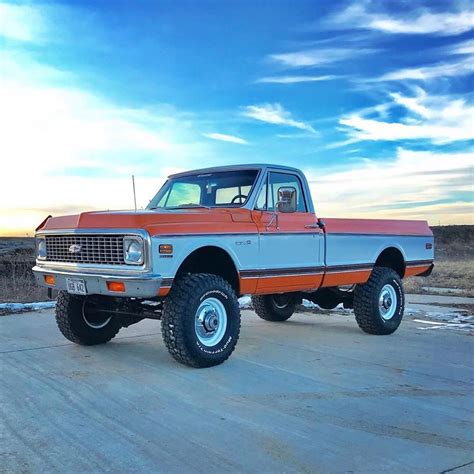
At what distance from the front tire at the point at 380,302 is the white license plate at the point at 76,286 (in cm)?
407

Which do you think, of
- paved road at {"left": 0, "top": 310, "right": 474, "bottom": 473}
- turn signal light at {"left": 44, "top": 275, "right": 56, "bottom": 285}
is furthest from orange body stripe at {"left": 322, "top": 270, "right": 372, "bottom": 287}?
turn signal light at {"left": 44, "top": 275, "right": 56, "bottom": 285}

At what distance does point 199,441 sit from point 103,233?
8.90 ft

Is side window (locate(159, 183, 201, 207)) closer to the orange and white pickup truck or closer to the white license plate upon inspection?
the orange and white pickup truck

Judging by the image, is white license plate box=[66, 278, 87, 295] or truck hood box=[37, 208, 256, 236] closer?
truck hood box=[37, 208, 256, 236]

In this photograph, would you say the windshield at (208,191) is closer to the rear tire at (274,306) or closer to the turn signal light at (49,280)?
the turn signal light at (49,280)

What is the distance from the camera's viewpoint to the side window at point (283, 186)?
7.14 meters

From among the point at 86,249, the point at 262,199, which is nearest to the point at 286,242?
the point at 262,199

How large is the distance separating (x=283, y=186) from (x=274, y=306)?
101 inches

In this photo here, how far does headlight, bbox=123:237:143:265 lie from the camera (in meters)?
5.52

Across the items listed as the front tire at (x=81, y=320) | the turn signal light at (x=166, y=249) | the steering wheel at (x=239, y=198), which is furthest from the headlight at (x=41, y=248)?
the steering wheel at (x=239, y=198)

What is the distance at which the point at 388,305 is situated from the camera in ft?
28.0

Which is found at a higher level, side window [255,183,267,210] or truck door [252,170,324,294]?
side window [255,183,267,210]

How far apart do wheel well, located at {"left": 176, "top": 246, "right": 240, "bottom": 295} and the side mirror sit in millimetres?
988

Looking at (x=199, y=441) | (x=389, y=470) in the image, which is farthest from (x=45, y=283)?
(x=389, y=470)
